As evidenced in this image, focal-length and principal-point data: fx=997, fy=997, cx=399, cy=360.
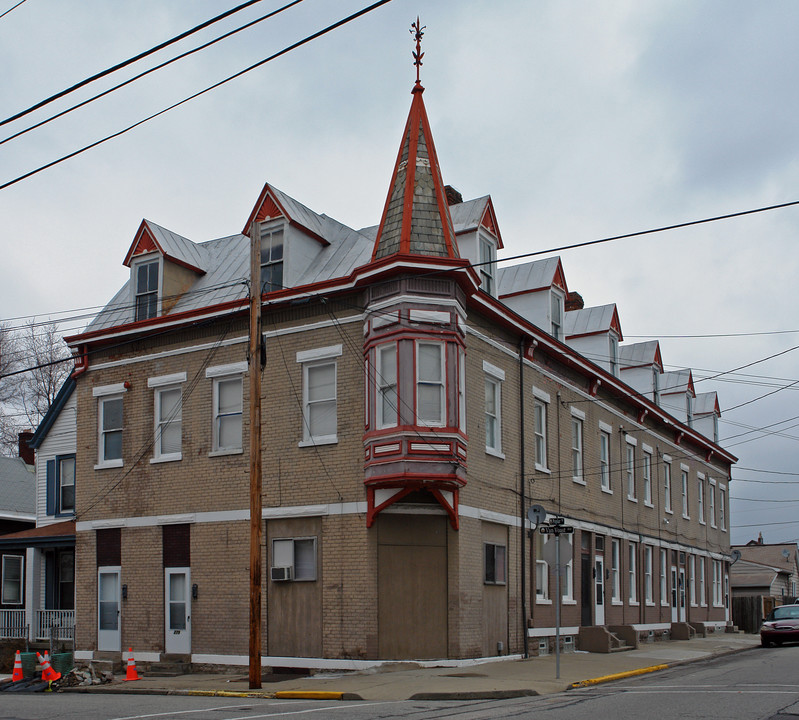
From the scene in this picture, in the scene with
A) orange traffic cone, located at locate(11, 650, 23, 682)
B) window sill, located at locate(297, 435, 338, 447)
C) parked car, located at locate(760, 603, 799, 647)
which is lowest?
parked car, located at locate(760, 603, 799, 647)

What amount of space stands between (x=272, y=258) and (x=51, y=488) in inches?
426

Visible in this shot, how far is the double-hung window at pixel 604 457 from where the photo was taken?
3019cm

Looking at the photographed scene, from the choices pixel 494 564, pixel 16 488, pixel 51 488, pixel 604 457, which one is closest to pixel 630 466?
pixel 604 457

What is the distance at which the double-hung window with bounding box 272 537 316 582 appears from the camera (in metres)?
21.6

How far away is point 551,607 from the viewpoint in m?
25.5

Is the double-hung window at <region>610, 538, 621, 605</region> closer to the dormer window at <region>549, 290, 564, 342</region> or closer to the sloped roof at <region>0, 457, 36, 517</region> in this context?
the dormer window at <region>549, 290, 564, 342</region>

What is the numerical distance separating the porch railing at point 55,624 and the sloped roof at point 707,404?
99.5 ft

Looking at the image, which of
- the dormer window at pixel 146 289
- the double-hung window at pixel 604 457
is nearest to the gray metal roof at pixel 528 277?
the double-hung window at pixel 604 457

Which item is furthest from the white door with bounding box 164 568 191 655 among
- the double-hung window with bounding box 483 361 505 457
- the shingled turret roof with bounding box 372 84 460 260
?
the shingled turret roof with bounding box 372 84 460 260

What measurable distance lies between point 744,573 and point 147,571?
48.6 meters

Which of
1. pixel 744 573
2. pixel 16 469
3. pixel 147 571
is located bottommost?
pixel 744 573

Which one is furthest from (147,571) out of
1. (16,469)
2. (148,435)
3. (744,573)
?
(744,573)

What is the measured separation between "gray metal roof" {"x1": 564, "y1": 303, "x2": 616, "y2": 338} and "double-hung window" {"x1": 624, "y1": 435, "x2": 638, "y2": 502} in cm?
374

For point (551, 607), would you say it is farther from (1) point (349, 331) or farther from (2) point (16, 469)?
(2) point (16, 469)
